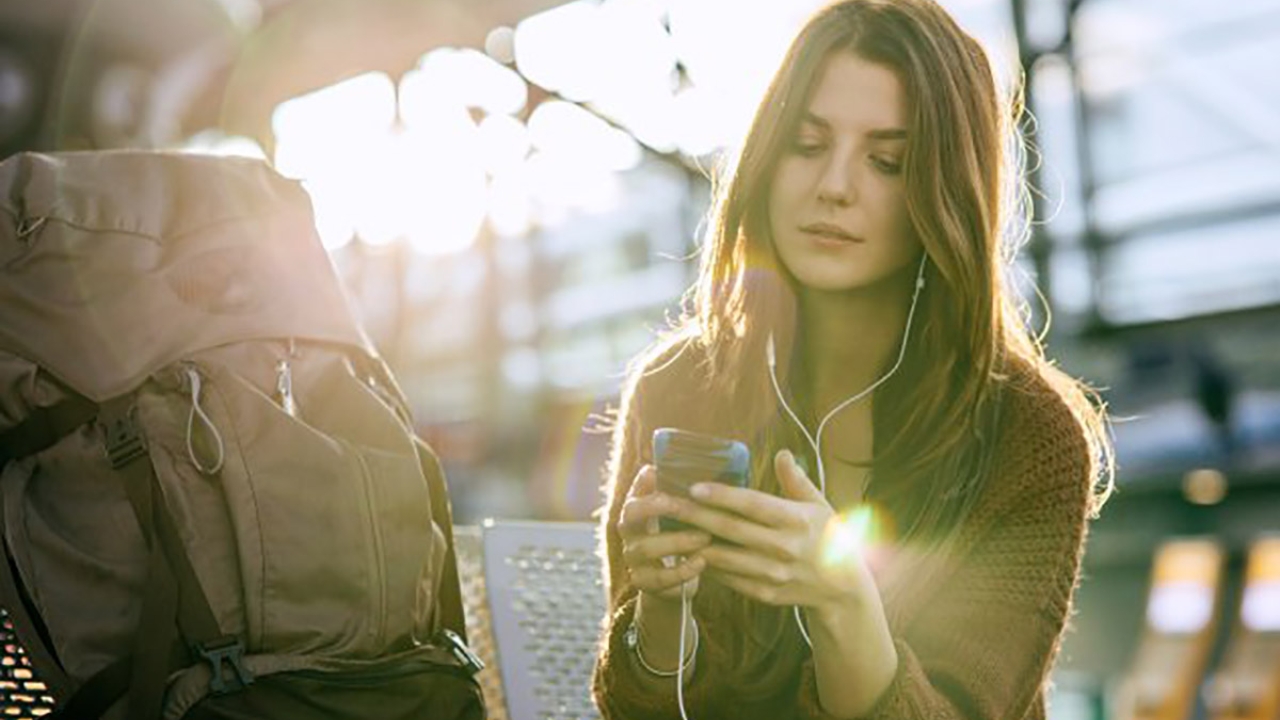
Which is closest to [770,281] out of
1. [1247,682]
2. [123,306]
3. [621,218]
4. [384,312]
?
[123,306]

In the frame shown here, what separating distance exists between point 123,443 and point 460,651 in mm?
398

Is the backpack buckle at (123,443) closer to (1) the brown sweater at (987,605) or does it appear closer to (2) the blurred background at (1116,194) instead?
(1) the brown sweater at (987,605)

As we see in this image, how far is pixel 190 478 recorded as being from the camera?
1315mm

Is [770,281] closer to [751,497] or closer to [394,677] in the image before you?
[751,497]

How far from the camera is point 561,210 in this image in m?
22.0

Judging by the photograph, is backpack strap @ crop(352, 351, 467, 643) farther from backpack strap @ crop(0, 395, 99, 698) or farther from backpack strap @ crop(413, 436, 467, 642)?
backpack strap @ crop(0, 395, 99, 698)

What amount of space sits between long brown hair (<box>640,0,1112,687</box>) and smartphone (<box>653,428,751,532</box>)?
28cm

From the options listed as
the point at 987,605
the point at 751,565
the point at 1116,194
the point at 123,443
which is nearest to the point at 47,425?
the point at 123,443

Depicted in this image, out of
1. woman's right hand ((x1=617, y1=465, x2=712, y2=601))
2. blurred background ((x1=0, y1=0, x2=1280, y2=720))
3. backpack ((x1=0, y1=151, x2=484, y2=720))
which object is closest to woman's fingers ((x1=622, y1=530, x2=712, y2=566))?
woman's right hand ((x1=617, y1=465, x2=712, y2=601))

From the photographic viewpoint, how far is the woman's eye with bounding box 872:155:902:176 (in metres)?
1.39

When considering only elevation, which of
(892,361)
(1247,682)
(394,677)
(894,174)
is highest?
→ (894,174)

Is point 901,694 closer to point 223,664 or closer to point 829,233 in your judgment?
point 829,233

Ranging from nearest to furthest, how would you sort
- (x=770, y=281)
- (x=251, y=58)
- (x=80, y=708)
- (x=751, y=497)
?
(x=751, y=497)
(x=80, y=708)
(x=770, y=281)
(x=251, y=58)

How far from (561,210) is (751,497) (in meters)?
21.1
